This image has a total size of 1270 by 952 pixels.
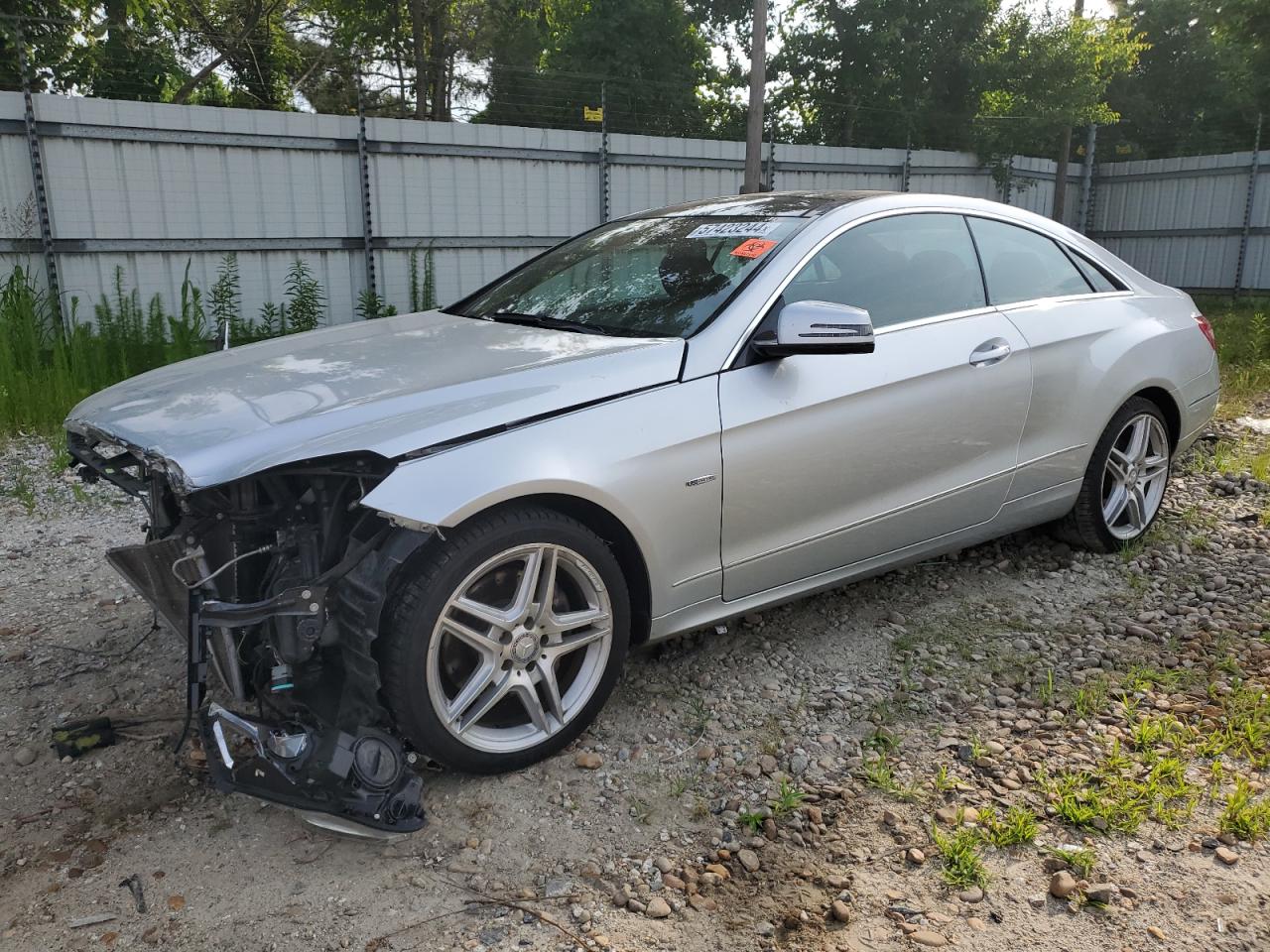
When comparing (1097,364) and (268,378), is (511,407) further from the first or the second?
(1097,364)

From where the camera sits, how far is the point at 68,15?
480 inches

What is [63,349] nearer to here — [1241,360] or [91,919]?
[91,919]

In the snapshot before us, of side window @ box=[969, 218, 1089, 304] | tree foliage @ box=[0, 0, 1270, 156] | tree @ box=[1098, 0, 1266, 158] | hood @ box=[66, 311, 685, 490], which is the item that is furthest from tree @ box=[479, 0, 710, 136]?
hood @ box=[66, 311, 685, 490]

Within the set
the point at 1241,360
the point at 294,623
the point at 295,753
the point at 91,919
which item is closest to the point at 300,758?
the point at 295,753

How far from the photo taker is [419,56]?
21.7 m

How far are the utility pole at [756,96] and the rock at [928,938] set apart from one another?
33.1ft

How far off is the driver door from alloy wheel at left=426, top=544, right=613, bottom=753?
50 centimetres

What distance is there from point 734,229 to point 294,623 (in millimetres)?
2067

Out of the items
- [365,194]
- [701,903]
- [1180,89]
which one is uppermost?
[1180,89]

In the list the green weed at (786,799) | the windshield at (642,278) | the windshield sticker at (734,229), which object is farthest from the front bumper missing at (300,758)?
the windshield sticker at (734,229)

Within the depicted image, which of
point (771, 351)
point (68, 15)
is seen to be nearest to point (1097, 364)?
point (771, 351)

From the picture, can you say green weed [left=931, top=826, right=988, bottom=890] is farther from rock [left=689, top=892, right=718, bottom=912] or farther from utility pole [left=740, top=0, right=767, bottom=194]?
utility pole [left=740, top=0, right=767, bottom=194]

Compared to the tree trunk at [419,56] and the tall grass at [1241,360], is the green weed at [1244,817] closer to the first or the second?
the tall grass at [1241,360]

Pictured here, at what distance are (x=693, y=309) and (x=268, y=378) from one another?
51.6 inches
